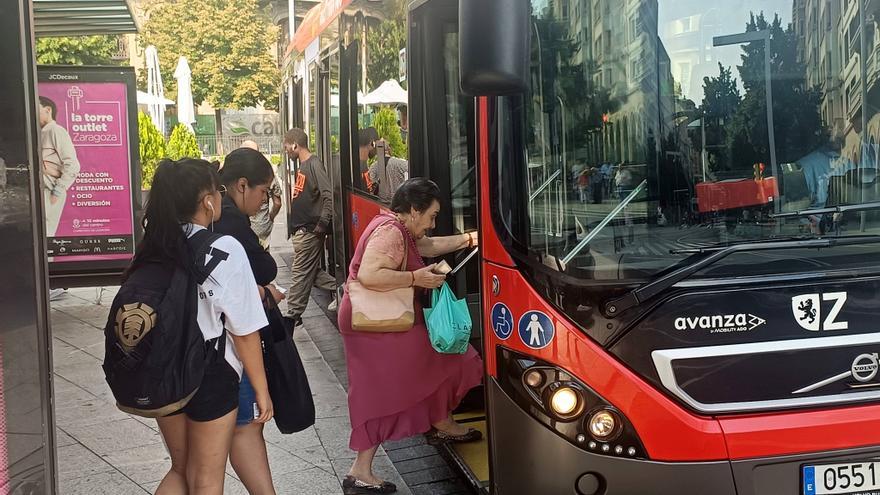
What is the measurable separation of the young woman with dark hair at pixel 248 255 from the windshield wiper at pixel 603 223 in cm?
125

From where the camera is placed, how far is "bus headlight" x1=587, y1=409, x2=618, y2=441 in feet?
10.4

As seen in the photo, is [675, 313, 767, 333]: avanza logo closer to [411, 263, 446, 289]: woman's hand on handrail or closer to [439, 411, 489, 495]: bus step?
[439, 411, 489, 495]: bus step

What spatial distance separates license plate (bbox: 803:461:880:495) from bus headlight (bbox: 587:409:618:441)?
68cm

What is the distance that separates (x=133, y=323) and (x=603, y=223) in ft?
5.58

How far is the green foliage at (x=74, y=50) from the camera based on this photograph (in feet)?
86.2

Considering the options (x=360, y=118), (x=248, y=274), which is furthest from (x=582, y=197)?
(x=360, y=118)

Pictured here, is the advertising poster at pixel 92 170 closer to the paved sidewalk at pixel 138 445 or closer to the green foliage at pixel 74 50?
the paved sidewalk at pixel 138 445

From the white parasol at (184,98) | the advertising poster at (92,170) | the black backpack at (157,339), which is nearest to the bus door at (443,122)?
the black backpack at (157,339)

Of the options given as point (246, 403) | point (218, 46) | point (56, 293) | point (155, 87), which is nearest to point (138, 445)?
point (246, 403)

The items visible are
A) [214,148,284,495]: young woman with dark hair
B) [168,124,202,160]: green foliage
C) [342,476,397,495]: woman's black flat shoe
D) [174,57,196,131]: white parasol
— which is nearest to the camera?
[214,148,284,495]: young woman with dark hair

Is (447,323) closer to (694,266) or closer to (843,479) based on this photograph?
(694,266)

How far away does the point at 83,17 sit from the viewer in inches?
405

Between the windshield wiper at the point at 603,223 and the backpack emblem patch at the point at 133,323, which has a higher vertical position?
the windshield wiper at the point at 603,223

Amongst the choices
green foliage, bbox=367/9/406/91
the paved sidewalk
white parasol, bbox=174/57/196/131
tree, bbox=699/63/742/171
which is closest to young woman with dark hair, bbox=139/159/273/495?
the paved sidewalk
